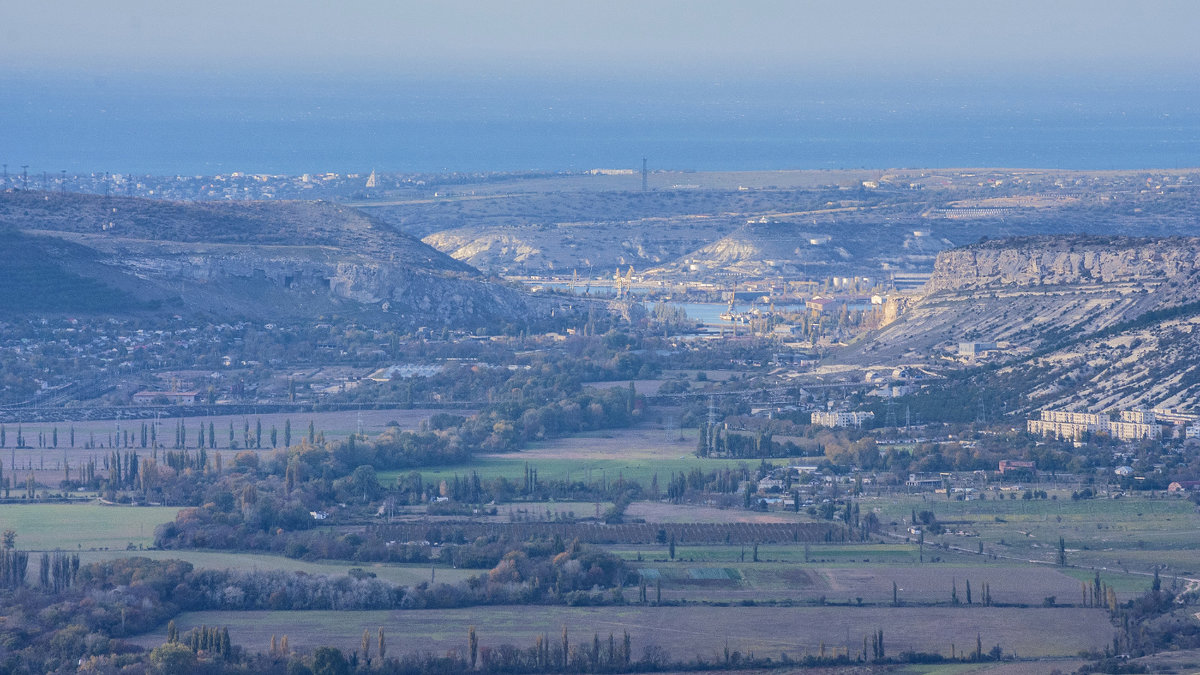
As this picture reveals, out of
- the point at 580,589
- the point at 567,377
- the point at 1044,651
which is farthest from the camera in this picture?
the point at 567,377

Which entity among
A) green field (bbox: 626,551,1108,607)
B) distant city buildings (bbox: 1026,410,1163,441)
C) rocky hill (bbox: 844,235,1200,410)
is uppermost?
rocky hill (bbox: 844,235,1200,410)

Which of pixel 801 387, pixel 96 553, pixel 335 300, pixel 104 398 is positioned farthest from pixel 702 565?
pixel 335 300

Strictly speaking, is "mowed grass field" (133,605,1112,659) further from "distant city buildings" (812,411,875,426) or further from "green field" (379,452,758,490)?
"distant city buildings" (812,411,875,426)

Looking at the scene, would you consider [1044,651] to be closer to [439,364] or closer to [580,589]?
[580,589]

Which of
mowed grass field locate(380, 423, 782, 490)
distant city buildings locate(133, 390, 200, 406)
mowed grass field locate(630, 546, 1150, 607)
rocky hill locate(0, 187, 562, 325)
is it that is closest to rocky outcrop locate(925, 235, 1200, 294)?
mowed grass field locate(380, 423, 782, 490)

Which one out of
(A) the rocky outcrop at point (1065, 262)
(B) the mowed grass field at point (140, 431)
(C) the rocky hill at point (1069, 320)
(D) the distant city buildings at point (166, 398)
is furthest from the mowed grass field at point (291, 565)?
(A) the rocky outcrop at point (1065, 262)

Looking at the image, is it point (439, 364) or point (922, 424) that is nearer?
point (922, 424)

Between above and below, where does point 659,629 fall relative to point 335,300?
below

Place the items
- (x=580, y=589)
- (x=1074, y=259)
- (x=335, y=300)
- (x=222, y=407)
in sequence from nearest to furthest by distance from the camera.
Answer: (x=580, y=589) < (x=222, y=407) < (x=1074, y=259) < (x=335, y=300)
